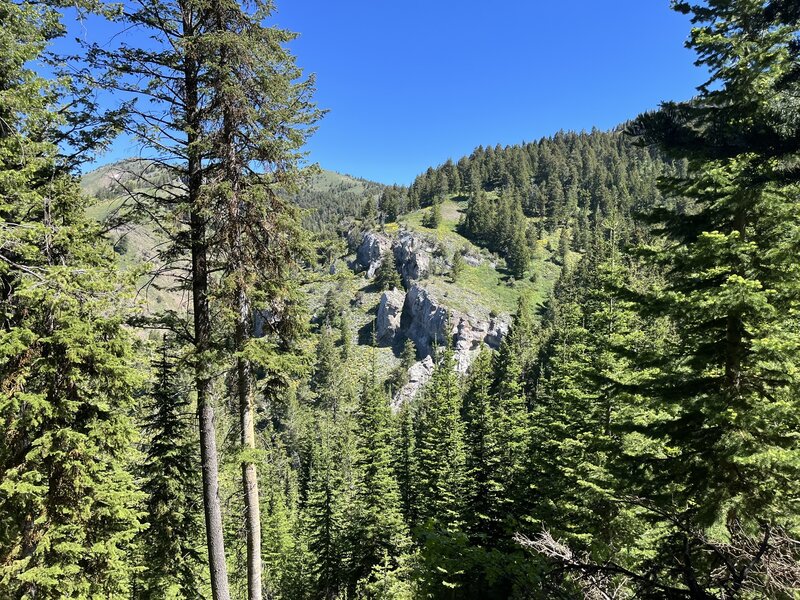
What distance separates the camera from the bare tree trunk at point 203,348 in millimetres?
8070

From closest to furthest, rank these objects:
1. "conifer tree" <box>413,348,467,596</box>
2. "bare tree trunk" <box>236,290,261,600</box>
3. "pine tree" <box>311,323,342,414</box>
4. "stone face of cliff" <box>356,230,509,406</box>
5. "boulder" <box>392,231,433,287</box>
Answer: "bare tree trunk" <box>236,290,261,600</box>
"conifer tree" <box>413,348,467,596</box>
"pine tree" <box>311,323,342,414</box>
"stone face of cliff" <box>356,230,509,406</box>
"boulder" <box>392,231,433,287</box>

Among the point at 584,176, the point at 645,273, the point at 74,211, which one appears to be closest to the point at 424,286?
the point at 645,273

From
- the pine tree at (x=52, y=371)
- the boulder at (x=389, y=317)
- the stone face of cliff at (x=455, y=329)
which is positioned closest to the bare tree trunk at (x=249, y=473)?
the pine tree at (x=52, y=371)

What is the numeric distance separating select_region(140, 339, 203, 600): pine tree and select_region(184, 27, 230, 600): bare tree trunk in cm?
730

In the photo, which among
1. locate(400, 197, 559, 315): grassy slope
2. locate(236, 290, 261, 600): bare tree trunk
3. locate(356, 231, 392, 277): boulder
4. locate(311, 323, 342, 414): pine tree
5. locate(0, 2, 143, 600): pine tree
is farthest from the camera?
locate(356, 231, 392, 277): boulder

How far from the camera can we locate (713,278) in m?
7.57

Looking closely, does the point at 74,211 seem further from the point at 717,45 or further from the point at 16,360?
the point at 717,45

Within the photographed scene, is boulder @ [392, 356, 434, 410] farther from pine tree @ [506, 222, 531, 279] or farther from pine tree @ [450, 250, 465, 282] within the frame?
pine tree @ [506, 222, 531, 279]

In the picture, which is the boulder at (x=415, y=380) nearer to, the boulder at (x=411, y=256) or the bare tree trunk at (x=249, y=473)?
the boulder at (x=411, y=256)

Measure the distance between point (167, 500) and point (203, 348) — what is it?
10371 millimetres

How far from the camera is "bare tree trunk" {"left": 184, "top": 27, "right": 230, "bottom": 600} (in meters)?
8.07

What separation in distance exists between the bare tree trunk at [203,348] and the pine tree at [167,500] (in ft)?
24.0

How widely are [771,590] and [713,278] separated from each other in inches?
238

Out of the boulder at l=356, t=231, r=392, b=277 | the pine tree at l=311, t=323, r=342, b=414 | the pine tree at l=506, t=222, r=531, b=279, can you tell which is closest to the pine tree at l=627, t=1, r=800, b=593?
the pine tree at l=311, t=323, r=342, b=414
